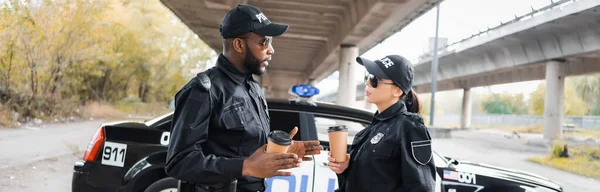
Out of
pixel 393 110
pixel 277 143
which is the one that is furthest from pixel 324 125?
pixel 277 143

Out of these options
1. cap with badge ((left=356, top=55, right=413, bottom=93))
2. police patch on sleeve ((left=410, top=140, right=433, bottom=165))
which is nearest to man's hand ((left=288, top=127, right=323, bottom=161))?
police patch on sleeve ((left=410, top=140, right=433, bottom=165))

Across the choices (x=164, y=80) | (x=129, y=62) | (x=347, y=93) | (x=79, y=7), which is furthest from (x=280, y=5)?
(x=164, y=80)

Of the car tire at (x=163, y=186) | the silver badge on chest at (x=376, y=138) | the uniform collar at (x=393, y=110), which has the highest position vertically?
the uniform collar at (x=393, y=110)

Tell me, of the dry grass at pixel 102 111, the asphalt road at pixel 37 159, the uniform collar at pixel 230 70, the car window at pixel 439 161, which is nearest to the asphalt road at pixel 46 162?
the asphalt road at pixel 37 159

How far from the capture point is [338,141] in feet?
8.14

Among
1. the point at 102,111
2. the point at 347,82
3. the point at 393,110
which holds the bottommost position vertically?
the point at 102,111

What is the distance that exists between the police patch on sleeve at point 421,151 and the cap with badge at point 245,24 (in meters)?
0.78

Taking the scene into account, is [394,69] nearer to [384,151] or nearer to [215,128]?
[384,151]

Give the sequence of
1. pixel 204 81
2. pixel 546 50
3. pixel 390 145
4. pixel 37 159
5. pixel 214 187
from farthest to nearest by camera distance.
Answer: pixel 546 50
pixel 37 159
pixel 390 145
pixel 214 187
pixel 204 81

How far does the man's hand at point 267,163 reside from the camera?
1995mm

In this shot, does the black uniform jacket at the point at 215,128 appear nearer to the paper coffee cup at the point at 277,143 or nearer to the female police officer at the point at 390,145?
the paper coffee cup at the point at 277,143

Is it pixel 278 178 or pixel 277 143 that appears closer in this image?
pixel 277 143

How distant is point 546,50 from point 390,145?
24141mm

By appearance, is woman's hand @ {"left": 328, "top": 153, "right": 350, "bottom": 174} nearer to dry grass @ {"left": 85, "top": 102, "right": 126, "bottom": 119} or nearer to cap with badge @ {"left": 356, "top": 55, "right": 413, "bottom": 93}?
cap with badge @ {"left": 356, "top": 55, "right": 413, "bottom": 93}
